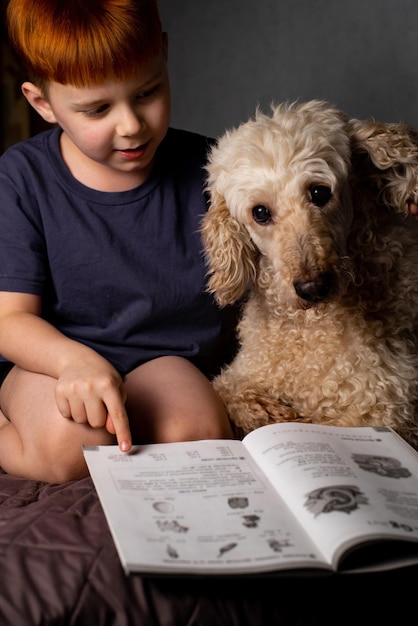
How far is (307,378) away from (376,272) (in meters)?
→ 0.24

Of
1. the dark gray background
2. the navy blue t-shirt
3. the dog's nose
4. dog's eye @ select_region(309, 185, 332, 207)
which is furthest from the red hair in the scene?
the dark gray background

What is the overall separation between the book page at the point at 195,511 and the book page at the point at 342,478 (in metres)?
0.02

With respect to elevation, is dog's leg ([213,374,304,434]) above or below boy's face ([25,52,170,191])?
below

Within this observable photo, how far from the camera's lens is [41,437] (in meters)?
1.49

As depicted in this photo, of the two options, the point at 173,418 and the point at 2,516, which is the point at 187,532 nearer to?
the point at 2,516

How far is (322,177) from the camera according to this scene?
54.2 inches

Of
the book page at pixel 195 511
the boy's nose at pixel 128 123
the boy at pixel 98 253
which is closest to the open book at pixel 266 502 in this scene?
the book page at pixel 195 511

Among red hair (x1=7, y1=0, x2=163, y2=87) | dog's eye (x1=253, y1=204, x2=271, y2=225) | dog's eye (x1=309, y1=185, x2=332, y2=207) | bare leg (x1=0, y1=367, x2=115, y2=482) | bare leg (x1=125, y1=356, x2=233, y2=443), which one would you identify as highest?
red hair (x1=7, y1=0, x2=163, y2=87)

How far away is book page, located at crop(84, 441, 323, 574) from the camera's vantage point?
98 cm

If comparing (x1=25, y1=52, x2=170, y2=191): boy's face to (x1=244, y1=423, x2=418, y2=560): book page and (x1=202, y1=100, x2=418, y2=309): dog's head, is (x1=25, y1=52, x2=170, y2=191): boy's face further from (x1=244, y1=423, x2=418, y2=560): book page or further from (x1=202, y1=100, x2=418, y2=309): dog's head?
(x1=244, y1=423, x2=418, y2=560): book page

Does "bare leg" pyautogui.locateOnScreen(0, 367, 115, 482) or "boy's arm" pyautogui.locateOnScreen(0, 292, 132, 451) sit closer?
"boy's arm" pyautogui.locateOnScreen(0, 292, 132, 451)

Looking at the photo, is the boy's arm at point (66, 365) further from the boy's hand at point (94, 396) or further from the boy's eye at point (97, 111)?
the boy's eye at point (97, 111)

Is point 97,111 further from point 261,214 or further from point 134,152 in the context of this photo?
point 261,214

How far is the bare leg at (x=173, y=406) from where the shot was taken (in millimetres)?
1515
